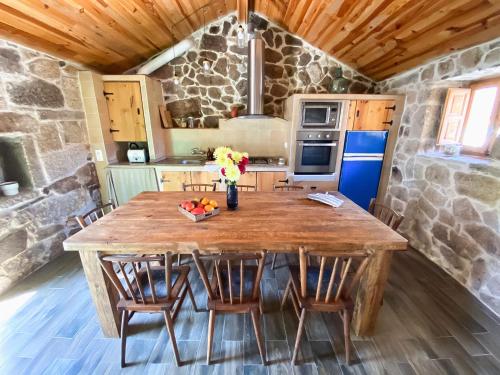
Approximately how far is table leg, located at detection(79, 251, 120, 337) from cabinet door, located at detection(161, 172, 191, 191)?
6.05 feet

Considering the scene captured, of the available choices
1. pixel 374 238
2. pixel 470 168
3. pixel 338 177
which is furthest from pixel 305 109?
pixel 374 238

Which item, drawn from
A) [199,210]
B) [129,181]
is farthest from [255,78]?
[129,181]

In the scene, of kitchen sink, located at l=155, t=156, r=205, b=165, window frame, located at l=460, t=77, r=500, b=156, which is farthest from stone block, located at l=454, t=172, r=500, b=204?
kitchen sink, located at l=155, t=156, r=205, b=165

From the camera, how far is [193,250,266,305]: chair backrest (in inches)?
46.6

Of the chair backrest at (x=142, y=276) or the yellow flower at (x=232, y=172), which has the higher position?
the yellow flower at (x=232, y=172)

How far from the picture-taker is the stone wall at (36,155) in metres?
2.10

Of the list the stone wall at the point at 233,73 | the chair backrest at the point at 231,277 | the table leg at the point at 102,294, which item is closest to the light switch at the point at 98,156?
the stone wall at the point at 233,73

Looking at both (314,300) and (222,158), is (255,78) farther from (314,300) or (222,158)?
(314,300)

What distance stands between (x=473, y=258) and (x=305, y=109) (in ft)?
8.17

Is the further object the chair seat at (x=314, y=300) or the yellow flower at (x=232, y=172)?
the yellow flower at (x=232, y=172)

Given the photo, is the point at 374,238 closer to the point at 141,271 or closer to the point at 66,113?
the point at 141,271

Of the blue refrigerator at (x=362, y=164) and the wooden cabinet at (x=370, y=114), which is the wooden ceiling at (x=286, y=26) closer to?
the wooden cabinet at (x=370, y=114)

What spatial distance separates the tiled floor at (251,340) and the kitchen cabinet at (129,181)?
150 centimetres

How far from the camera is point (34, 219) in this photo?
2.33 metres
